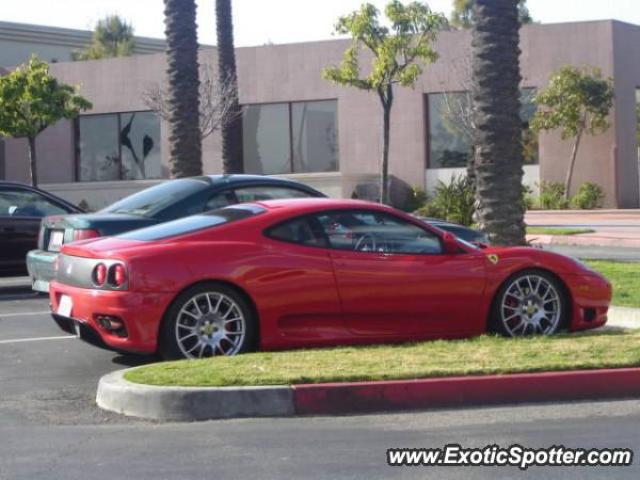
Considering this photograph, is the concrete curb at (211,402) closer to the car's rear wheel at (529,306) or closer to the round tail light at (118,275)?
the round tail light at (118,275)

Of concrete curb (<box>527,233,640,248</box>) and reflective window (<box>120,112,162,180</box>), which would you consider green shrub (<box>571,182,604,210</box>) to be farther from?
reflective window (<box>120,112,162,180</box>)

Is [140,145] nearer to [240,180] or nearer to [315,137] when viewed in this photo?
[315,137]

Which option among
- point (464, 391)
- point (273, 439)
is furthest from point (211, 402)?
point (464, 391)

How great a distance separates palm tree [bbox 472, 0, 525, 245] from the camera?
14086 millimetres

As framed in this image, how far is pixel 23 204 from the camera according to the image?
14867 mm

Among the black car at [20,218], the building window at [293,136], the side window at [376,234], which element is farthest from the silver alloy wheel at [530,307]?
the building window at [293,136]

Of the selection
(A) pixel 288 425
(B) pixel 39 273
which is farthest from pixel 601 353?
(B) pixel 39 273

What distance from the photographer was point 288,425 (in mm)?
7008

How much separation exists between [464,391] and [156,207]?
15.9ft

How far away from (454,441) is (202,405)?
170cm

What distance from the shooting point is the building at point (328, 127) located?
119ft

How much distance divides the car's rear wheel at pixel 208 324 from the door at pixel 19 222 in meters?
6.52

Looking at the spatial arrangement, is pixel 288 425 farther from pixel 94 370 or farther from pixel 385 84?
pixel 385 84

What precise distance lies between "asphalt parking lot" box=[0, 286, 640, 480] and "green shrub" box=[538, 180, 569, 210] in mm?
28483
